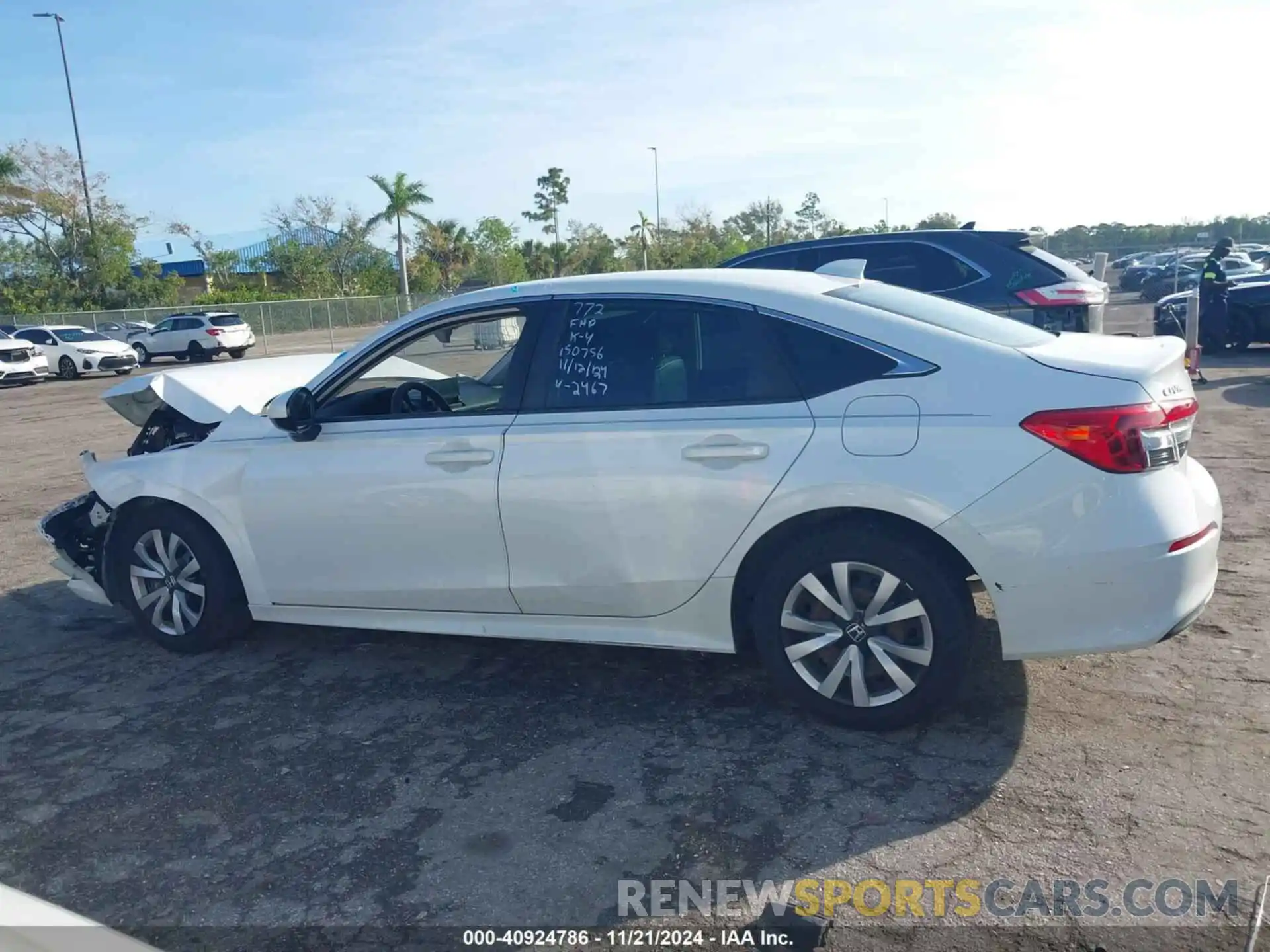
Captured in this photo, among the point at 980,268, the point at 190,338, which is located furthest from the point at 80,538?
the point at 190,338

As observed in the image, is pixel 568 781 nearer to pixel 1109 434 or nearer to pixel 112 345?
pixel 1109 434

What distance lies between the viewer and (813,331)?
384 centimetres

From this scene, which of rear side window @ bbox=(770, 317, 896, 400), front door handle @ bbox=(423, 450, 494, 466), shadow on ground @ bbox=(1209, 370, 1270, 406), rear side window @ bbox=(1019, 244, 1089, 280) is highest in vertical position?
rear side window @ bbox=(1019, 244, 1089, 280)

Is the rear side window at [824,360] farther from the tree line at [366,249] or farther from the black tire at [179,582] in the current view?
Result: the tree line at [366,249]

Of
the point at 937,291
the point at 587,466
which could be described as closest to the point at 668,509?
the point at 587,466

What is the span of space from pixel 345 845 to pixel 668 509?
1.59 meters

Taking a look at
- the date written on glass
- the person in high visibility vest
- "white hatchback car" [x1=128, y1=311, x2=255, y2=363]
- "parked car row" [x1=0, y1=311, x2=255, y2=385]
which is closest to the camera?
the date written on glass

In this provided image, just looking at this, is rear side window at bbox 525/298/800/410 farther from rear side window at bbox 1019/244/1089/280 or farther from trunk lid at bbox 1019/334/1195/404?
rear side window at bbox 1019/244/1089/280

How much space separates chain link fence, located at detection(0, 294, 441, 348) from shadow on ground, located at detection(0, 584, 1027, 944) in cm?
3636

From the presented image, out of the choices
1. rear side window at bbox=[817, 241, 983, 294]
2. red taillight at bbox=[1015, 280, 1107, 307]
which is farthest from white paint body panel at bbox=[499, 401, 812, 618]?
red taillight at bbox=[1015, 280, 1107, 307]

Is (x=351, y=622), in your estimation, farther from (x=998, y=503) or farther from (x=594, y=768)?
(x=998, y=503)

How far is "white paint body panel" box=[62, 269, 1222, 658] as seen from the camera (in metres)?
3.47

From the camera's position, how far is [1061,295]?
855 centimetres

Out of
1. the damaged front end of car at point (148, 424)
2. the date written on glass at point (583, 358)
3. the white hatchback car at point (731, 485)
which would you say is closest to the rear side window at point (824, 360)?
the white hatchback car at point (731, 485)
